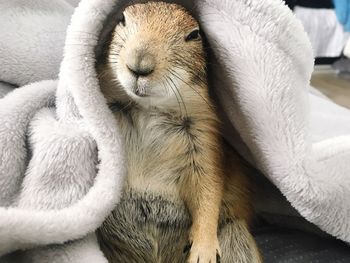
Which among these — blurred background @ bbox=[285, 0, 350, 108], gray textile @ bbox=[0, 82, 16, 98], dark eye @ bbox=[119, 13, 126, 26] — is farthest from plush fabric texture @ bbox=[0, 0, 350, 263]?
blurred background @ bbox=[285, 0, 350, 108]

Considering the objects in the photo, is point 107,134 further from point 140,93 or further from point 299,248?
point 299,248

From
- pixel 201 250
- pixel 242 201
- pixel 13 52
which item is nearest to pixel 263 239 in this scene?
pixel 242 201

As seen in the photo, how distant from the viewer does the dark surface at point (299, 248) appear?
830mm

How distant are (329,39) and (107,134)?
7.79 feet

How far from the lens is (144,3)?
2.48ft

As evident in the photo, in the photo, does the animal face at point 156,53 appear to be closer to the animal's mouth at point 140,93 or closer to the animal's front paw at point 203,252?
the animal's mouth at point 140,93

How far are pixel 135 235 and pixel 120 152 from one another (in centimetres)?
14

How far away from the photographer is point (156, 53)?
0.65m

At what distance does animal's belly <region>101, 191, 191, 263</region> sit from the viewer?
28.3 inches

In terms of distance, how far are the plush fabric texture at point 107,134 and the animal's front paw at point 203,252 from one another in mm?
141

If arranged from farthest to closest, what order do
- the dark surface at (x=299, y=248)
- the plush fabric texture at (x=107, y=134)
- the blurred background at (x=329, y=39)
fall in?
the blurred background at (x=329, y=39) → the dark surface at (x=299, y=248) → the plush fabric texture at (x=107, y=134)

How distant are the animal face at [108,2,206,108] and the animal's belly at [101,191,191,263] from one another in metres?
0.15

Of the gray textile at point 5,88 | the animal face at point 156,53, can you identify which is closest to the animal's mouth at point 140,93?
the animal face at point 156,53

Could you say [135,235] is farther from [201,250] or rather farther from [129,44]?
[129,44]
